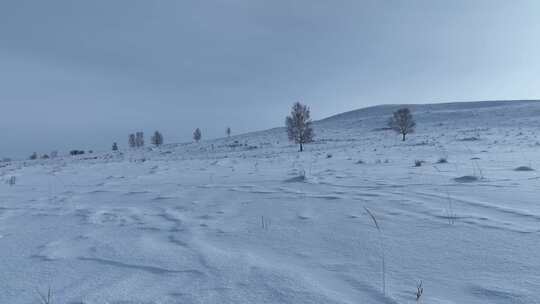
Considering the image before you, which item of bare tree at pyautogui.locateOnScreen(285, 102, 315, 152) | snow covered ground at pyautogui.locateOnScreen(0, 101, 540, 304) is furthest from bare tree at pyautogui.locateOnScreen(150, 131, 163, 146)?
snow covered ground at pyautogui.locateOnScreen(0, 101, 540, 304)

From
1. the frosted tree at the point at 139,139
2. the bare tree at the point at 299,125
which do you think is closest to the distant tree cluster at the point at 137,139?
the frosted tree at the point at 139,139

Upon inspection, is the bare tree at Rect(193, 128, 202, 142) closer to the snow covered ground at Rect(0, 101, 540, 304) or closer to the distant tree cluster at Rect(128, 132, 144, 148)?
the distant tree cluster at Rect(128, 132, 144, 148)

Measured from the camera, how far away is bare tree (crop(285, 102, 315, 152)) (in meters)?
36.5

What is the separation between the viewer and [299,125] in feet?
121

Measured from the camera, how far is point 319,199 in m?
4.48

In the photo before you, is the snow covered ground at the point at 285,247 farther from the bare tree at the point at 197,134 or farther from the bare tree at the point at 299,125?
the bare tree at the point at 197,134

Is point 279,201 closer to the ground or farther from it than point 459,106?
closer to the ground

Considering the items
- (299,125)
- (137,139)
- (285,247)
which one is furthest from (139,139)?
(285,247)

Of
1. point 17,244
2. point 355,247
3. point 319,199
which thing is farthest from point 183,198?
point 355,247

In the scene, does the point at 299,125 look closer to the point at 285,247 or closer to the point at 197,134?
the point at 285,247

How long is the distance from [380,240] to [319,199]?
190cm

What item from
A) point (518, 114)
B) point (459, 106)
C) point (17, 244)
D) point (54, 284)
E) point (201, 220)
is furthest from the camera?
point (459, 106)

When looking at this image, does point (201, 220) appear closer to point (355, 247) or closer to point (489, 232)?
point (355, 247)

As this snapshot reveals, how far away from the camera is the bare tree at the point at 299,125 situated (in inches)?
1438
